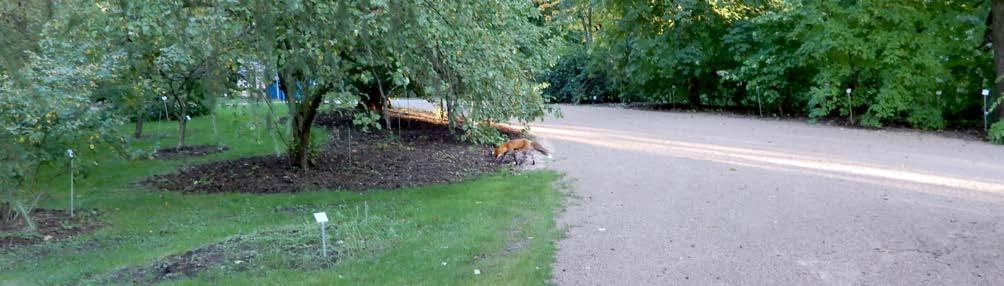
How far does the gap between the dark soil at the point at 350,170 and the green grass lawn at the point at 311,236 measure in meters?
0.51

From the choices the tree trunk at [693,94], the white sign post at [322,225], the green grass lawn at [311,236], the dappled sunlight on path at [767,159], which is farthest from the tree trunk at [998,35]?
the white sign post at [322,225]

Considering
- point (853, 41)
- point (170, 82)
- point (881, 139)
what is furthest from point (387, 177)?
point (853, 41)

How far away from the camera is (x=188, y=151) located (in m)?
15.8

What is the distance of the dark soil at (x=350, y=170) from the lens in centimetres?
1162

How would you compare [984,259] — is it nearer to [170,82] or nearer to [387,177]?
[387,177]

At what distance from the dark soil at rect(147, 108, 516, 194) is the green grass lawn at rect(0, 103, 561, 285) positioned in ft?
1.67

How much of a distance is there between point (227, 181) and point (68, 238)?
138 inches

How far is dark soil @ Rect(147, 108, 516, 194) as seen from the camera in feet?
38.1

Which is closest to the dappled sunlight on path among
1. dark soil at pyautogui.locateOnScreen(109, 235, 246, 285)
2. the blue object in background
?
the blue object in background

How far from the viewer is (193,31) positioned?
6.69 metres

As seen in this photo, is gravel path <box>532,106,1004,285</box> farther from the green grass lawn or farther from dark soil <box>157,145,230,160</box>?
dark soil <box>157,145,230,160</box>

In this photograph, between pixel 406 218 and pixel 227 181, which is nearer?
pixel 406 218

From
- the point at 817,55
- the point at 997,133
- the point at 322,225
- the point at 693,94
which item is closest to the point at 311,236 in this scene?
the point at 322,225

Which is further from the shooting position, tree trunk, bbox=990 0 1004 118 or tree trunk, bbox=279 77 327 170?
tree trunk, bbox=990 0 1004 118
